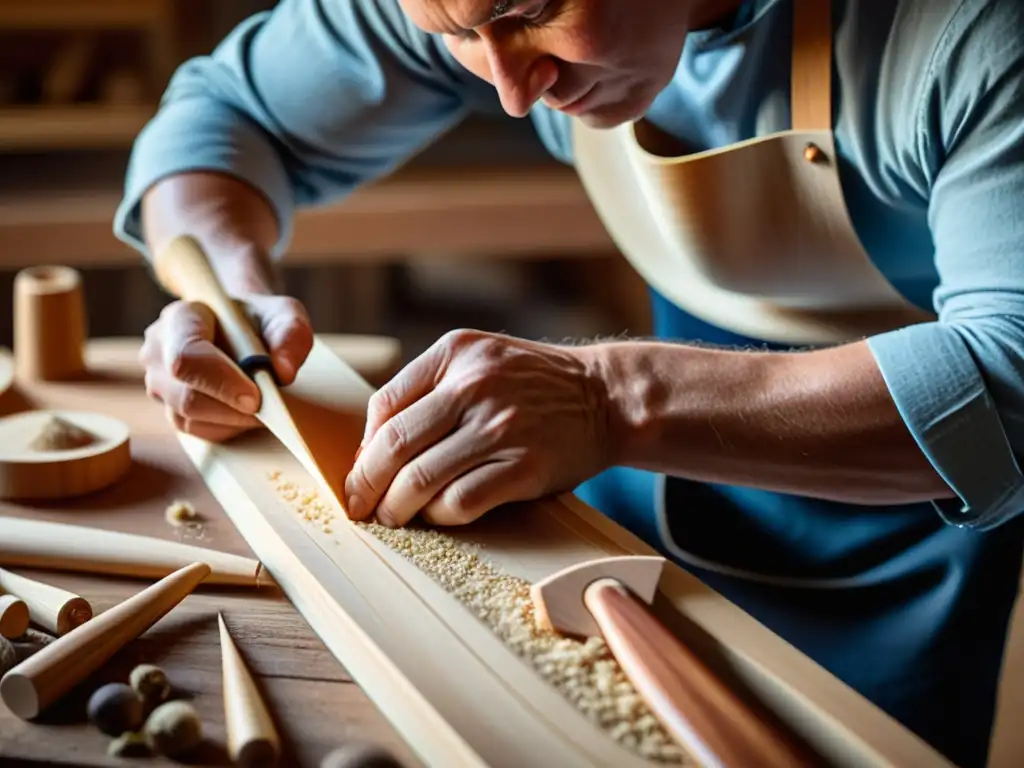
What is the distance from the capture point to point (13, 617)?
803 mm

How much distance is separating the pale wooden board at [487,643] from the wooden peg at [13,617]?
0.19m

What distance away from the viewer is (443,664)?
754 millimetres

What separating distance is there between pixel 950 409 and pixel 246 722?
0.61m

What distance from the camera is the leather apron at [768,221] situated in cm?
113

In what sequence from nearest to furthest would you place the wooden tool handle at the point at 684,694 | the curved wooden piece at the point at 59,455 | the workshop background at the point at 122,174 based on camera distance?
the wooden tool handle at the point at 684,694
the curved wooden piece at the point at 59,455
the workshop background at the point at 122,174

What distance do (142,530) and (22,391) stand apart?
39 centimetres

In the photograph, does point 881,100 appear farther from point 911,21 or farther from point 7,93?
point 7,93

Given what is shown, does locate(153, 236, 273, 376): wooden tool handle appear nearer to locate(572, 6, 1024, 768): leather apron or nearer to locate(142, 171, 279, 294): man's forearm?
locate(142, 171, 279, 294): man's forearm

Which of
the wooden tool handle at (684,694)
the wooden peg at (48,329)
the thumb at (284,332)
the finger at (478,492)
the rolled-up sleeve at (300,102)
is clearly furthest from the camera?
the rolled-up sleeve at (300,102)

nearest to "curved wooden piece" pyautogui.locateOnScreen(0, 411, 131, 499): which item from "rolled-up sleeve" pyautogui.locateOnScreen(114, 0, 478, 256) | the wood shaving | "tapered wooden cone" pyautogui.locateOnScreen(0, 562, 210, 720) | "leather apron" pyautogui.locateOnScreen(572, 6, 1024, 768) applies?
the wood shaving

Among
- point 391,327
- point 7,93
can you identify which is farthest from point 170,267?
point 391,327

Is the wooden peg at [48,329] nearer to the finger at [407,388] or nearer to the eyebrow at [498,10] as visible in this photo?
the finger at [407,388]

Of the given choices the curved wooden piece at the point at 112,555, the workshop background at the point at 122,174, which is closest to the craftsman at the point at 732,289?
the curved wooden piece at the point at 112,555

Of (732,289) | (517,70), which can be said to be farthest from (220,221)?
(732,289)
